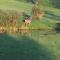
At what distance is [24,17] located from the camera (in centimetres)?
1808

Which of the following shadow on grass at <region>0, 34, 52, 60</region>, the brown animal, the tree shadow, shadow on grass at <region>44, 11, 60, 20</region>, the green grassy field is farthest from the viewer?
the tree shadow

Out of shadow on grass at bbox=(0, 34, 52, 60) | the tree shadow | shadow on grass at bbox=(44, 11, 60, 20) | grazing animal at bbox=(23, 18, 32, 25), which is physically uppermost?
the tree shadow

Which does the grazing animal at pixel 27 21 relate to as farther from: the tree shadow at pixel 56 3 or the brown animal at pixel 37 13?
the tree shadow at pixel 56 3

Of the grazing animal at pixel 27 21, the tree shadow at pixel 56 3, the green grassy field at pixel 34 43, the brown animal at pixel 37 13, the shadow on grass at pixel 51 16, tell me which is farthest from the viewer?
the tree shadow at pixel 56 3

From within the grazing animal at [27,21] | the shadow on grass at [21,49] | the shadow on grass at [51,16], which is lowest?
the shadow on grass at [21,49]

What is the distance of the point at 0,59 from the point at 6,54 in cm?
73

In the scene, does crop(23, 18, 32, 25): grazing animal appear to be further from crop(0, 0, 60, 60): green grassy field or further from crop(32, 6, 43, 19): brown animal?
crop(32, 6, 43, 19): brown animal

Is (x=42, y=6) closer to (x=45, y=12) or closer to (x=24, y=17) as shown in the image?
(x=45, y=12)

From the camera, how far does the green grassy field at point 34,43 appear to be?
1295 cm

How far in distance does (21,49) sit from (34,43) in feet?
3.80

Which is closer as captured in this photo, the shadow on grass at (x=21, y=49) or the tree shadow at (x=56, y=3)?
the shadow on grass at (x=21, y=49)

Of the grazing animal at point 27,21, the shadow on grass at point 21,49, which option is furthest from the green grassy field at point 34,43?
the grazing animal at point 27,21

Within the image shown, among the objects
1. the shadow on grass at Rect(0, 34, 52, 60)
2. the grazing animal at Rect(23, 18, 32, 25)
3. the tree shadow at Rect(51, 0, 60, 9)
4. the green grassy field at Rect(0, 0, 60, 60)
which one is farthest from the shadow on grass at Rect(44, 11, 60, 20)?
the shadow on grass at Rect(0, 34, 52, 60)

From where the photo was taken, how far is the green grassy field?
1295 centimetres
